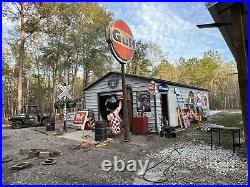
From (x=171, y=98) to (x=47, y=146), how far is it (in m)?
7.29

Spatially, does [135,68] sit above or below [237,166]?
above

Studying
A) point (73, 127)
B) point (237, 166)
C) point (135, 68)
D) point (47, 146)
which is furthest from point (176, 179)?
point (135, 68)

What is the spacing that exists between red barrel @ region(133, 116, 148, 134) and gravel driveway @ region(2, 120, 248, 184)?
2.62 metres

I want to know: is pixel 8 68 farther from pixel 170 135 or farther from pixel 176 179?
pixel 176 179

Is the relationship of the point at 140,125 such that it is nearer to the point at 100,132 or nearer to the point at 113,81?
the point at 100,132

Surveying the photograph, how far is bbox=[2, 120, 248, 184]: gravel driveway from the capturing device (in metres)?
5.02

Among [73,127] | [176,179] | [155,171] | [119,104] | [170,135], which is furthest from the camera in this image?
[73,127]

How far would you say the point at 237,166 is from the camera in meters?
5.67

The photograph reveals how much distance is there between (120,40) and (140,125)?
160 inches

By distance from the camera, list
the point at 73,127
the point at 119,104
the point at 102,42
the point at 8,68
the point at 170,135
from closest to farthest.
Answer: the point at 170,135
the point at 119,104
the point at 73,127
the point at 102,42
the point at 8,68

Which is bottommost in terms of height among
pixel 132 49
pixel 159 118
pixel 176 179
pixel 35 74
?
pixel 176 179

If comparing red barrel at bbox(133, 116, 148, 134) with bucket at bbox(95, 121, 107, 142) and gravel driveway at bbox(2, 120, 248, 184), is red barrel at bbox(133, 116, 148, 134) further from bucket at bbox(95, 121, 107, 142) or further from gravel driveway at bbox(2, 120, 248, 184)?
gravel driveway at bbox(2, 120, 248, 184)

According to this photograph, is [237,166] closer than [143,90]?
Yes

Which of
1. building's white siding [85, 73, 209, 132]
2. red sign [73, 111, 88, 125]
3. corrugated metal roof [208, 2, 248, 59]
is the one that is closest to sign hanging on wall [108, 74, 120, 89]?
building's white siding [85, 73, 209, 132]
